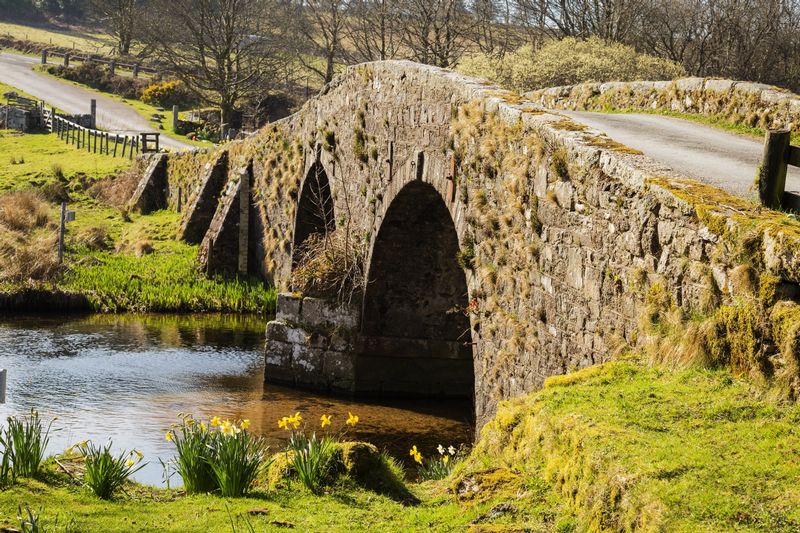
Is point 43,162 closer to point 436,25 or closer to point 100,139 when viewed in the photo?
point 100,139

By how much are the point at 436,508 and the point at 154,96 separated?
5234cm

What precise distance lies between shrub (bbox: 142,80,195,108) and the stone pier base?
3981cm

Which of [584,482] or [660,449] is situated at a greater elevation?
[660,449]

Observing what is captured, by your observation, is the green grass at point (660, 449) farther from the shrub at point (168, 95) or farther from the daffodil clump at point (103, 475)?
the shrub at point (168, 95)

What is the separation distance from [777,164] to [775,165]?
1cm

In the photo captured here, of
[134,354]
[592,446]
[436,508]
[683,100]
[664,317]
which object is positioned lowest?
[134,354]

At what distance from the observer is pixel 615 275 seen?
27.2ft

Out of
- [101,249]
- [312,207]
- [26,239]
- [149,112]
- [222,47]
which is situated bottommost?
[101,249]

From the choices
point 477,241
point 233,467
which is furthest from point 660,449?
point 477,241

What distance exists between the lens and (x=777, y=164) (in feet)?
23.3

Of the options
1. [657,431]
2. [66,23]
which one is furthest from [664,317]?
[66,23]

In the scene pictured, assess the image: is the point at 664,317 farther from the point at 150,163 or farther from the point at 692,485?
the point at 150,163

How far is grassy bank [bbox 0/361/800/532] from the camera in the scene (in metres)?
4.99

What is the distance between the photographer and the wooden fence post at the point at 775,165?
7.10m
